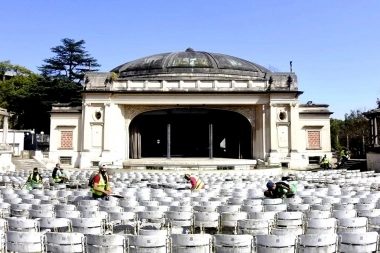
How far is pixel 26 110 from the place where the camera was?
4925 centimetres

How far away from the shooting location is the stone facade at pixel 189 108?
31953mm

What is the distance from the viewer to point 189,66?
37.8 meters

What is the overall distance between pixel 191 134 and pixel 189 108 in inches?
237

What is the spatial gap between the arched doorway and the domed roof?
4703 mm

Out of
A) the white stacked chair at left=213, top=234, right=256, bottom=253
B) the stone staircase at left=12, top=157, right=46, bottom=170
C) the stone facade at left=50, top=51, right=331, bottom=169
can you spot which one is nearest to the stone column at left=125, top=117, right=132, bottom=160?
the stone facade at left=50, top=51, right=331, bottom=169

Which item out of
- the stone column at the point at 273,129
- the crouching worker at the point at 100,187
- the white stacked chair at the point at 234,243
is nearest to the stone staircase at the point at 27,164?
the stone column at the point at 273,129

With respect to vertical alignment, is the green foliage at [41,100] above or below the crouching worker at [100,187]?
above

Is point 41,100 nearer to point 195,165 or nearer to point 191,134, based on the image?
point 191,134

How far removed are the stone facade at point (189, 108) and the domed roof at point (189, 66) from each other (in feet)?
16.0

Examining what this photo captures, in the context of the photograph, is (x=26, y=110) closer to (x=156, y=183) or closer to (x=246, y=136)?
(x=246, y=136)

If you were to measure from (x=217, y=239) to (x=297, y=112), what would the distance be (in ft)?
93.8

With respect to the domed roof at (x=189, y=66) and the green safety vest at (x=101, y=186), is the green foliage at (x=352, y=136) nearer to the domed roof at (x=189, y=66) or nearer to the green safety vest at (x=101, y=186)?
the domed roof at (x=189, y=66)

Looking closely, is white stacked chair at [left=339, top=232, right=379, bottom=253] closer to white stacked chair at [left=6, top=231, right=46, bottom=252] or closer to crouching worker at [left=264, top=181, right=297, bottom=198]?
white stacked chair at [left=6, top=231, right=46, bottom=252]

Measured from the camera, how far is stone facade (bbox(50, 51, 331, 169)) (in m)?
32.0
